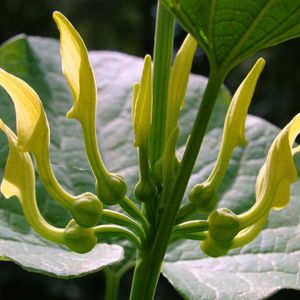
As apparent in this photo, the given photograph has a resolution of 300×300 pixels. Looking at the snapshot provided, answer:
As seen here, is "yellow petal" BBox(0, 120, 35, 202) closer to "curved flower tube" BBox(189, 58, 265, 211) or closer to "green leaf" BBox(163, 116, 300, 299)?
"curved flower tube" BBox(189, 58, 265, 211)

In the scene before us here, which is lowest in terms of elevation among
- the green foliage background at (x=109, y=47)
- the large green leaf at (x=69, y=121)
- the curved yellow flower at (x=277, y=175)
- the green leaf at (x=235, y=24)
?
the green foliage background at (x=109, y=47)

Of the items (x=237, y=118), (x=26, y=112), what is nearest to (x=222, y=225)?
(x=237, y=118)

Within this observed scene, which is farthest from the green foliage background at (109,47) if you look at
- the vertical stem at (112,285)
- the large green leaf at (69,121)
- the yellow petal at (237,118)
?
the yellow petal at (237,118)

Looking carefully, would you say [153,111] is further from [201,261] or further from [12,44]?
[12,44]

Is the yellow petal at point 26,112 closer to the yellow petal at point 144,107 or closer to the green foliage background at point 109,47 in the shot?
the yellow petal at point 144,107

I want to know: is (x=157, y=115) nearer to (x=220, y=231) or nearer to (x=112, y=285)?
(x=220, y=231)

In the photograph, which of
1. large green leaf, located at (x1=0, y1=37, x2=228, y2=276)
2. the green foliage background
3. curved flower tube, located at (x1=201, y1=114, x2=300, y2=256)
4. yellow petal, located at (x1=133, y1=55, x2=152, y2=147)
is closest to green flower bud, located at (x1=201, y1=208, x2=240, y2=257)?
curved flower tube, located at (x1=201, y1=114, x2=300, y2=256)
